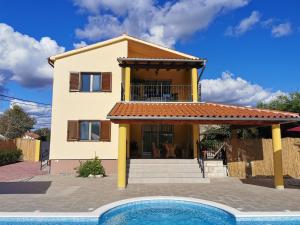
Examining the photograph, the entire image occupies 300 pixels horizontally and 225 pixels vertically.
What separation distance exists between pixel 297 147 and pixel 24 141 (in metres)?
31.2

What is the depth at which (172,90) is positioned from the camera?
1004 inches

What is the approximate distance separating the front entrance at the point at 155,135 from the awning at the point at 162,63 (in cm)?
568

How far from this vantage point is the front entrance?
24531mm

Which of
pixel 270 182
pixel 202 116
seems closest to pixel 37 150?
pixel 202 116

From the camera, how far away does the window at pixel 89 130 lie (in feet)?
74.9

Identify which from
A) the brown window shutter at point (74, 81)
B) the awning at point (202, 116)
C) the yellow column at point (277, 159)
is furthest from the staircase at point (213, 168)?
the brown window shutter at point (74, 81)

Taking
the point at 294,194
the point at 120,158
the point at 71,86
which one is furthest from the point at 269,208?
the point at 71,86

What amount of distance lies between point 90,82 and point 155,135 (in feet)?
23.2

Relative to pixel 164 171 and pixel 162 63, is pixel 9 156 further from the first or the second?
pixel 162 63

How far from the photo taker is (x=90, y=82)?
23500mm

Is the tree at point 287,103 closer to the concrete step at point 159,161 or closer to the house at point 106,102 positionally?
the house at point 106,102

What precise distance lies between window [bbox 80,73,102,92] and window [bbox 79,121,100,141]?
2708mm

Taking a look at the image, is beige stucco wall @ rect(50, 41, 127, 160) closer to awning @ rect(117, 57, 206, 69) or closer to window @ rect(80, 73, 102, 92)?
window @ rect(80, 73, 102, 92)

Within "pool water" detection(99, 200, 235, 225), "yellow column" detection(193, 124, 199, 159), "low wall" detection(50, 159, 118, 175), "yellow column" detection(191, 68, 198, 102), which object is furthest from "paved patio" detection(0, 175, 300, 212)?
"yellow column" detection(191, 68, 198, 102)
